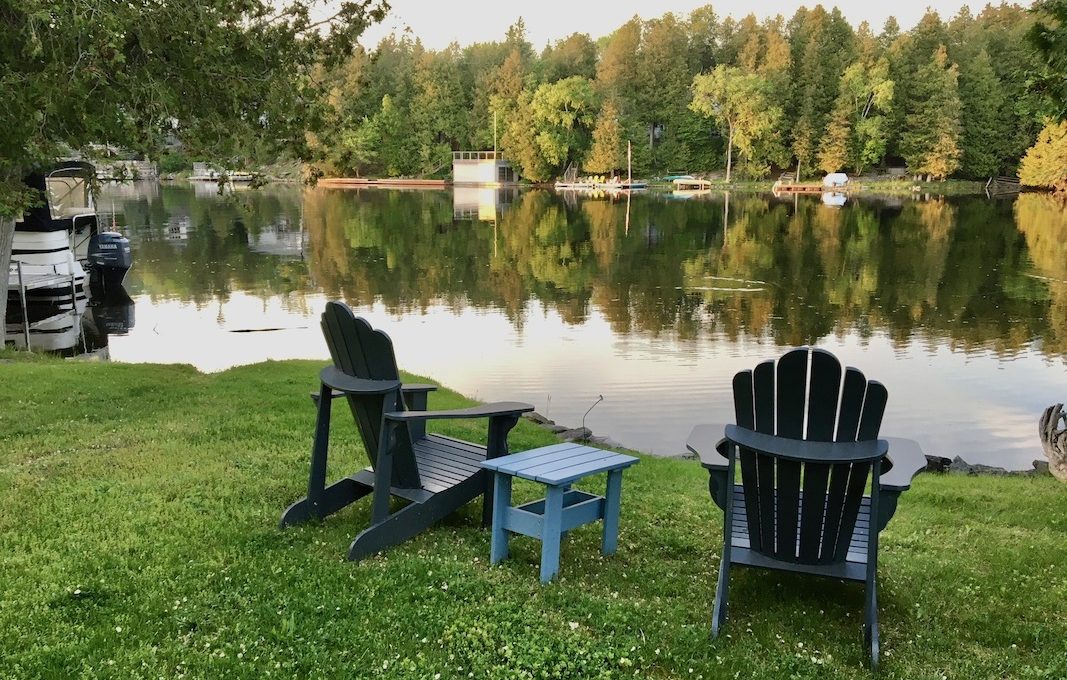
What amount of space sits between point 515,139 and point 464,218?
134ft

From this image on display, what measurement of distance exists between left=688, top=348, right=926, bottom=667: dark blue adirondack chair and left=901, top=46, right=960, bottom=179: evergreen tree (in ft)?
239

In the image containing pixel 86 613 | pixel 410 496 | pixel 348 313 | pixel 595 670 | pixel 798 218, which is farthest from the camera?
pixel 798 218

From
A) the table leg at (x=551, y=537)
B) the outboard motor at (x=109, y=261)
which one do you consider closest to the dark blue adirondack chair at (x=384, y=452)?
the table leg at (x=551, y=537)

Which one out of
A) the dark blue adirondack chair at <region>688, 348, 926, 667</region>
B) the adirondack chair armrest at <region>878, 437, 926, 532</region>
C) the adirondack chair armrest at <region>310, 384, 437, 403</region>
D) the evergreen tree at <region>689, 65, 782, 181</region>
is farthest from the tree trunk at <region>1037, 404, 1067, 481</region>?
the evergreen tree at <region>689, 65, 782, 181</region>

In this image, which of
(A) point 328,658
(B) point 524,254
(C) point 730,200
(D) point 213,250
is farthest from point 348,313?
(C) point 730,200

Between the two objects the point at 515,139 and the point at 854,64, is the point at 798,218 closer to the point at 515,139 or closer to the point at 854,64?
the point at 854,64

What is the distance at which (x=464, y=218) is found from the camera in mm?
47656

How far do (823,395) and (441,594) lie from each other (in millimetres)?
1940

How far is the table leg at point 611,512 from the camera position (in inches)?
179

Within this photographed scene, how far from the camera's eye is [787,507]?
3.76m

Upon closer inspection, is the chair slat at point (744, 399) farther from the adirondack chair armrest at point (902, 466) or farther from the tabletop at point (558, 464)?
the tabletop at point (558, 464)

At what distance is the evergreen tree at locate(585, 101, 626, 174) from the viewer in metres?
78.6

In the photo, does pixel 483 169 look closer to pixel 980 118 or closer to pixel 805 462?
pixel 980 118

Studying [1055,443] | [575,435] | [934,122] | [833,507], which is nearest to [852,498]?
[833,507]
